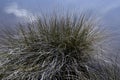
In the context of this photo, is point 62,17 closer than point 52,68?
No

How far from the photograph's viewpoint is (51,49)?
3.26 m

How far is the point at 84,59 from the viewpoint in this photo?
3.28 metres

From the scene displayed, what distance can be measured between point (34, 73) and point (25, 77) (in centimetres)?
9

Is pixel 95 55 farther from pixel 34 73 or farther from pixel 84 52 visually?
pixel 34 73

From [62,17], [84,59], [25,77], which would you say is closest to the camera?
[25,77]

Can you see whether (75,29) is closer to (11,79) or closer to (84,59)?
(84,59)

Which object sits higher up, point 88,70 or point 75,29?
point 75,29

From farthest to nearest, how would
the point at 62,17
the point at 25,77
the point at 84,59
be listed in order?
1. the point at 62,17
2. the point at 84,59
3. the point at 25,77

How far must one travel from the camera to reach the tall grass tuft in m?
3.08

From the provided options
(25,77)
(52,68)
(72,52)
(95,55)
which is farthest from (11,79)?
(95,55)

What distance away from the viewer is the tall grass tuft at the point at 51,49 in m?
3.08

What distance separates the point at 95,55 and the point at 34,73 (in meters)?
0.65

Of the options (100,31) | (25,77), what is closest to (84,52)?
(100,31)

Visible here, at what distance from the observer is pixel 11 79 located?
3.04 metres
